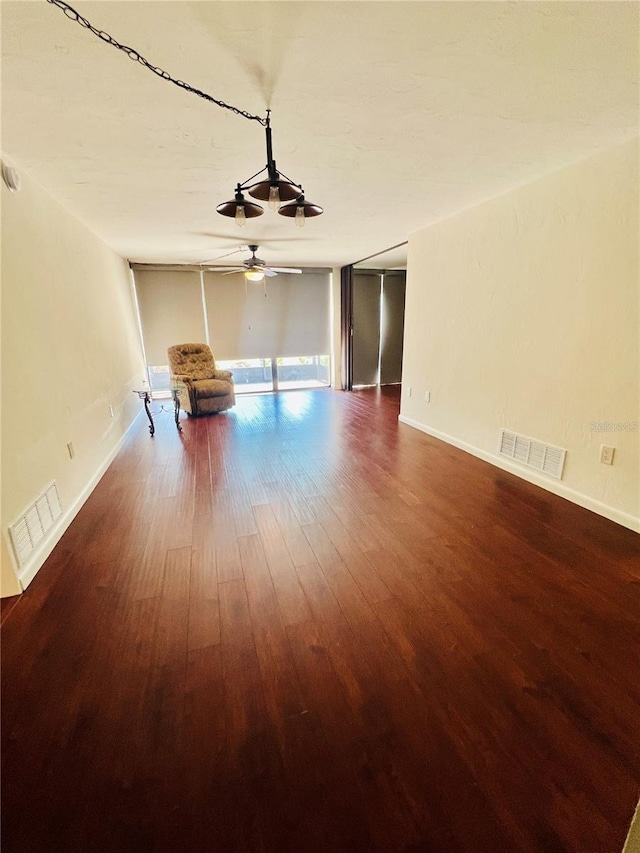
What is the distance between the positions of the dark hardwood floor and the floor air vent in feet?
0.53

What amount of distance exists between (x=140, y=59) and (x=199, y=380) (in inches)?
164

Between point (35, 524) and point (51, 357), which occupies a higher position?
point (51, 357)

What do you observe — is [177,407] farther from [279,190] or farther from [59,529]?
[279,190]

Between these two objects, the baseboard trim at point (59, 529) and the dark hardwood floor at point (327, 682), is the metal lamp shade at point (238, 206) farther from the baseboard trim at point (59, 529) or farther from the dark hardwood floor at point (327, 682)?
the baseboard trim at point (59, 529)

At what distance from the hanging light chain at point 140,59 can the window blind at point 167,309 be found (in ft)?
16.0

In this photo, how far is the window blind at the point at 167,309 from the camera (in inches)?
232

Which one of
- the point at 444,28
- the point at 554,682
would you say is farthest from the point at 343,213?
the point at 554,682

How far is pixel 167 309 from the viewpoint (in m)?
6.05

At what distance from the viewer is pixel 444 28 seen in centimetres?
117

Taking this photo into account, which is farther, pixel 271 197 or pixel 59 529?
pixel 59 529

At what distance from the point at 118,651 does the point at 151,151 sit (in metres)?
2.59

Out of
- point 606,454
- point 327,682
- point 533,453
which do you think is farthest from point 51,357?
point 606,454

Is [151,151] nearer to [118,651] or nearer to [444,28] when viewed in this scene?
[444,28]

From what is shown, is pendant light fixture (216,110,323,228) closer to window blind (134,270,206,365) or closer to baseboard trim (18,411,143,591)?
baseboard trim (18,411,143,591)
